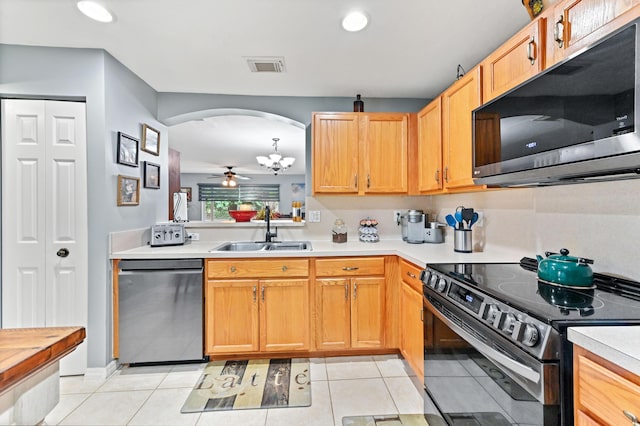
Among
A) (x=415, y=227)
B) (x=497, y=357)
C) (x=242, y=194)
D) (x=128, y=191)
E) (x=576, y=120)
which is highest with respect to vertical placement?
(x=242, y=194)

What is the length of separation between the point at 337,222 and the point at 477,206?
124 centimetres

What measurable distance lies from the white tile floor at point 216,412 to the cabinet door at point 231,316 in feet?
0.89

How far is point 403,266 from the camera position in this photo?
224cm

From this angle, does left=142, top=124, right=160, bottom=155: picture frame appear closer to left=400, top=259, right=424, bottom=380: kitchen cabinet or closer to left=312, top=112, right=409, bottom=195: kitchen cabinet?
left=312, top=112, right=409, bottom=195: kitchen cabinet

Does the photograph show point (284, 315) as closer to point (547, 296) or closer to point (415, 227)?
point (415, 227)

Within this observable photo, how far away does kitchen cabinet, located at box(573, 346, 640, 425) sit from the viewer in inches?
27.6

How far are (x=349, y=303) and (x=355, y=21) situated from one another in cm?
197

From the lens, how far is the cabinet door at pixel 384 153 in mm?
2682

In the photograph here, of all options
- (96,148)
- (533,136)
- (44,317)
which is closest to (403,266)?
(533,136)

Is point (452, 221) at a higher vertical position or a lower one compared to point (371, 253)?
higher

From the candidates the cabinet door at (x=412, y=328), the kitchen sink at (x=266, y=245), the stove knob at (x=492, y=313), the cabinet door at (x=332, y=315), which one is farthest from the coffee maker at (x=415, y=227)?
the stove knob at (x=492, y=313)

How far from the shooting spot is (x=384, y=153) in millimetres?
2705

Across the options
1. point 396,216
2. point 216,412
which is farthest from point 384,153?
point 216,412

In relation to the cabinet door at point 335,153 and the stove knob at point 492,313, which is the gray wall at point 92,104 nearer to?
the cabinet door at point 335,153
